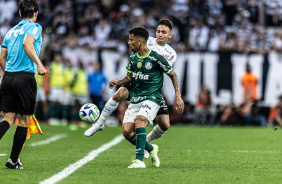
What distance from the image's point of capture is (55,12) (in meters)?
24.3

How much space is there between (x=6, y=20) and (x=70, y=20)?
2387 mm

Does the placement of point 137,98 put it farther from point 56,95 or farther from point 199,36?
point 199,36

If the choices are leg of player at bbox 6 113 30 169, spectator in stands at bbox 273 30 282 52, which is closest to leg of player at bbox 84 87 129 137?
leg of player at bbox 6 113 30 169

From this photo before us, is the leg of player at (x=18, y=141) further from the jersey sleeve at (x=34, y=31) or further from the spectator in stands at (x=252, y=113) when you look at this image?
the spectator in stands at (x=252, y=113)

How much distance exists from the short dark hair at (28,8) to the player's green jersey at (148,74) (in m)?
1.64

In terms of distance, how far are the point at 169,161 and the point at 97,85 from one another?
1087 cm

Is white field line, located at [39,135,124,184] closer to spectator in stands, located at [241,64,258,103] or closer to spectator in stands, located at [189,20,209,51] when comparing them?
spectator in stands, located at [241,64,258,103]

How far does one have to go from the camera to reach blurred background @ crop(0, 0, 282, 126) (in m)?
21.6

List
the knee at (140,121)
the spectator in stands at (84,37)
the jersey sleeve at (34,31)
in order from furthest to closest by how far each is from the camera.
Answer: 1. the spectator in stands at (84,37)
2. the knee at (140,121)
3. the jersey sleeve at (34,31)

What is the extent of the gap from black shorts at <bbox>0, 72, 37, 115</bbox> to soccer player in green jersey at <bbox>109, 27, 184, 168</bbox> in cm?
128

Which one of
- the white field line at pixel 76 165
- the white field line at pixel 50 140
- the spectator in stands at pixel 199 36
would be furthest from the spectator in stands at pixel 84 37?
the white field line at pixel 76 165

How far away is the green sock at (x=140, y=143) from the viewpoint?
331 inches

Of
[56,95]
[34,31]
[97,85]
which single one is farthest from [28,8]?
[56,95]

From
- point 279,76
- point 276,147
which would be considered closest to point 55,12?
point 279,76
